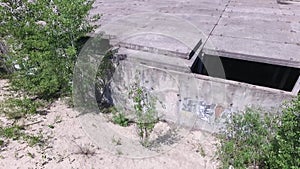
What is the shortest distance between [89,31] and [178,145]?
267cm

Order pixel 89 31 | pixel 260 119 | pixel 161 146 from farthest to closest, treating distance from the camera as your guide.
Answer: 1. pixel 89 31
2. pixel 161 146
3. pixel 260 119

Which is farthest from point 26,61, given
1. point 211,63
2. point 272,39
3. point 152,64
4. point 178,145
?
point 272,39

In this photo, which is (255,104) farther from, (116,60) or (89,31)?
(89,31)

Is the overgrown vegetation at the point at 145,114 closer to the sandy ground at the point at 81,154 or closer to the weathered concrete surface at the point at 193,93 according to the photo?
the weathered concrete surface at the point at 193,93

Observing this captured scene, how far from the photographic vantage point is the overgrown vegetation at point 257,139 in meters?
2.60

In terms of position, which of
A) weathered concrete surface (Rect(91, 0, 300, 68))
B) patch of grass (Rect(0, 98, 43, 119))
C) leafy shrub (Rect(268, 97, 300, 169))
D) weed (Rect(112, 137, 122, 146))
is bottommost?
weed (Rect(112, 137, 122, 146))

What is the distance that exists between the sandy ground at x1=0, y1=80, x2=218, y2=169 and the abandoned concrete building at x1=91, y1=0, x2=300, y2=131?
1.86 feet

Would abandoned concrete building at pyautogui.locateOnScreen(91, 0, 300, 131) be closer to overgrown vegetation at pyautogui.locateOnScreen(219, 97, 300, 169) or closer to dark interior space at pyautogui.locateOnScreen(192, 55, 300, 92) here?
dark interior space at pyautogui.locateOnScreen(192, 55, 300, 92)

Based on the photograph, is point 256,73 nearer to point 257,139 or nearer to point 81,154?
point 257,139

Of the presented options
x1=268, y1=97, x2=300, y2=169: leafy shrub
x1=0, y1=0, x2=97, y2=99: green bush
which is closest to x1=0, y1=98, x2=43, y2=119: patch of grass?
x1=0, y1=0, x2=97, y2=99: green bush

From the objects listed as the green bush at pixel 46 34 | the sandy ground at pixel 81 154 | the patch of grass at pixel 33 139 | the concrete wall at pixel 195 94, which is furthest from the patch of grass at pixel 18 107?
the concrete wall at pixel 195 94

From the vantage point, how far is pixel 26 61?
162 inches

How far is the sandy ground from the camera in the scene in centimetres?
340

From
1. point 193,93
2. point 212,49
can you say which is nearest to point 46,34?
point 193,93
